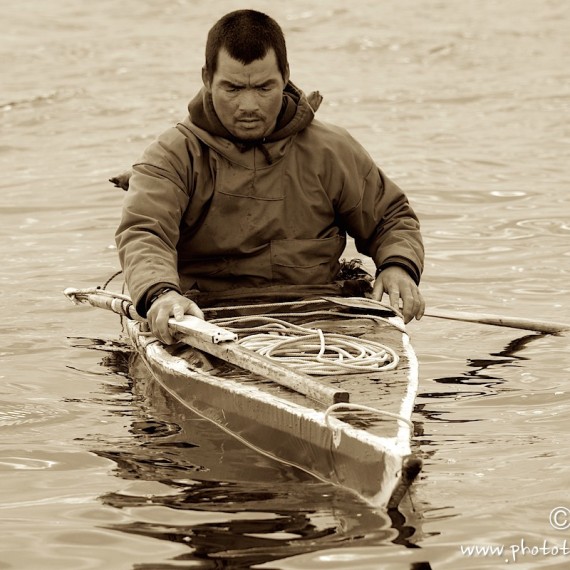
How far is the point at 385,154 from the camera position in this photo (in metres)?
13.7

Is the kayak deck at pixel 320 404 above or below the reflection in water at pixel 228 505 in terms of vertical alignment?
above

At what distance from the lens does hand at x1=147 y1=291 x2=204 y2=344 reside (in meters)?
5.49

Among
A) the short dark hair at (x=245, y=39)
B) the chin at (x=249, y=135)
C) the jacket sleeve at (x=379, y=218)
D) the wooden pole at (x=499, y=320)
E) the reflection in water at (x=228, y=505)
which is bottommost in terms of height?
the reflection in water at (x=228, y=505)

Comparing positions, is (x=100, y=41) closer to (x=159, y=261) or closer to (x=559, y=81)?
(x=559, y=81)

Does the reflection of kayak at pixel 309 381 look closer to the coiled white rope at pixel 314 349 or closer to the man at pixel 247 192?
the coiled white rope at pixel 314 349

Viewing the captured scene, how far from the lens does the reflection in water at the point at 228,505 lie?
4.30m

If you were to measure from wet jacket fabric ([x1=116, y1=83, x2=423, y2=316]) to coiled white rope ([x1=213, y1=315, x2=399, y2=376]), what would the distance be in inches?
16.7

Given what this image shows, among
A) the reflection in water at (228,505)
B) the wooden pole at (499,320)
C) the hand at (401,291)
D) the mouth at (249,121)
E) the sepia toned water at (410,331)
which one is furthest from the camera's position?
the wooden pole at (499,320)

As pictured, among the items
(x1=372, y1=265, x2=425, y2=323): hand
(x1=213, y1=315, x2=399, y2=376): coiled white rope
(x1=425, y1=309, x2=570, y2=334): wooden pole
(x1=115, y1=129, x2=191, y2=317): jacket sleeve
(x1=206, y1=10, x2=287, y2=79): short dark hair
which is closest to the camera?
(x1=213, y1=315, x2=399, y2=376): coiled white rope

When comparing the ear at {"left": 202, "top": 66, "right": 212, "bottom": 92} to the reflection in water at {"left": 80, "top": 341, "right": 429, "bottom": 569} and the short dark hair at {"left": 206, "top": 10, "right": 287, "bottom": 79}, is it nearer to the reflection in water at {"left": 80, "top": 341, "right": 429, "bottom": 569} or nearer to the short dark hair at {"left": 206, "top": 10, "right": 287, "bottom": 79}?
the short dark hair at {"left": 206, "top": 10, "right": 287, "bottom": 79}

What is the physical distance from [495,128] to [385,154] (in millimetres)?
1769

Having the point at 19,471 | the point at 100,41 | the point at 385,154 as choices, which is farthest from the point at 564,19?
the point at 19,471

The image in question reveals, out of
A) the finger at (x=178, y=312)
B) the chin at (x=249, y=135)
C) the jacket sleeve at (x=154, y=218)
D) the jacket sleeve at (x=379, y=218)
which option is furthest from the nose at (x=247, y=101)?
the finger at (x=178, y=312)

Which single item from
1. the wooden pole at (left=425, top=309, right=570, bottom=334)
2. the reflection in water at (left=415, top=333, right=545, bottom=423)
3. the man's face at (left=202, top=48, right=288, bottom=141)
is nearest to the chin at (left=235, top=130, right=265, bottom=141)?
the man's face at (left=202, top=48, right=288, bottom=141)
